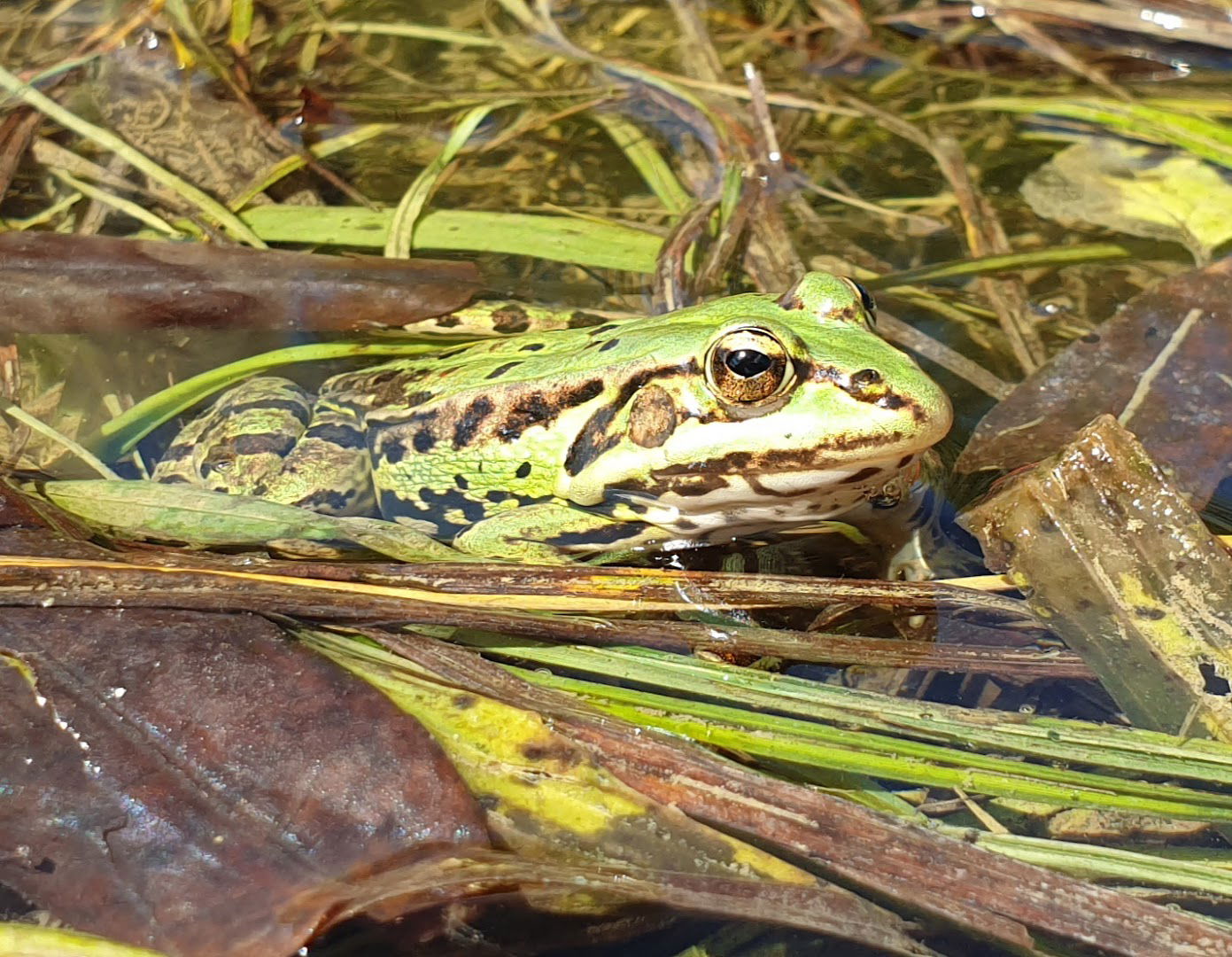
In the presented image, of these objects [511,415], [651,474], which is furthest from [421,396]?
[651,474]

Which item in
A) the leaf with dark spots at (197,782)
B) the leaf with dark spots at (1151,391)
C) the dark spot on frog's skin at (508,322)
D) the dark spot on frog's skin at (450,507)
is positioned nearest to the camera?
the leaf with dark spots at (197,782)

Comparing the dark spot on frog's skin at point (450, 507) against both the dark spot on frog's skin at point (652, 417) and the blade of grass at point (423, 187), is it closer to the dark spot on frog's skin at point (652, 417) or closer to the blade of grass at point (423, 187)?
the dark spot on frog's skin at point (652, 417)

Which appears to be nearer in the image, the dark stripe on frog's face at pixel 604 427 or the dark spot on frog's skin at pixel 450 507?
the dark stripe on frog's face at pixel 604 427

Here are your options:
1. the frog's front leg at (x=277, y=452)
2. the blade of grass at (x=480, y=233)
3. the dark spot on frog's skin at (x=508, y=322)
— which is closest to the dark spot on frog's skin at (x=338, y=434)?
the frog's front leg at (x=277, y=452)

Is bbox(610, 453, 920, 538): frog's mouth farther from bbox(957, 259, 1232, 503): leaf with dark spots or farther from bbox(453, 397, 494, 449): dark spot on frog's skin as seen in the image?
bbox(453, 397, 494, 449): dark spot on frog's skin

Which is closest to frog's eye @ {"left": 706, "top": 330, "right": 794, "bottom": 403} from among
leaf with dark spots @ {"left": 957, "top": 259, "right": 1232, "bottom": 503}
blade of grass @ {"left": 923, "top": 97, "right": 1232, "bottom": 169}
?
leaf with dark spots @ {"left": 957, "top": 259, "right": 1232, "bottom": 503}

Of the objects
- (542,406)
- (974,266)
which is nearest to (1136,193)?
(974,266)
